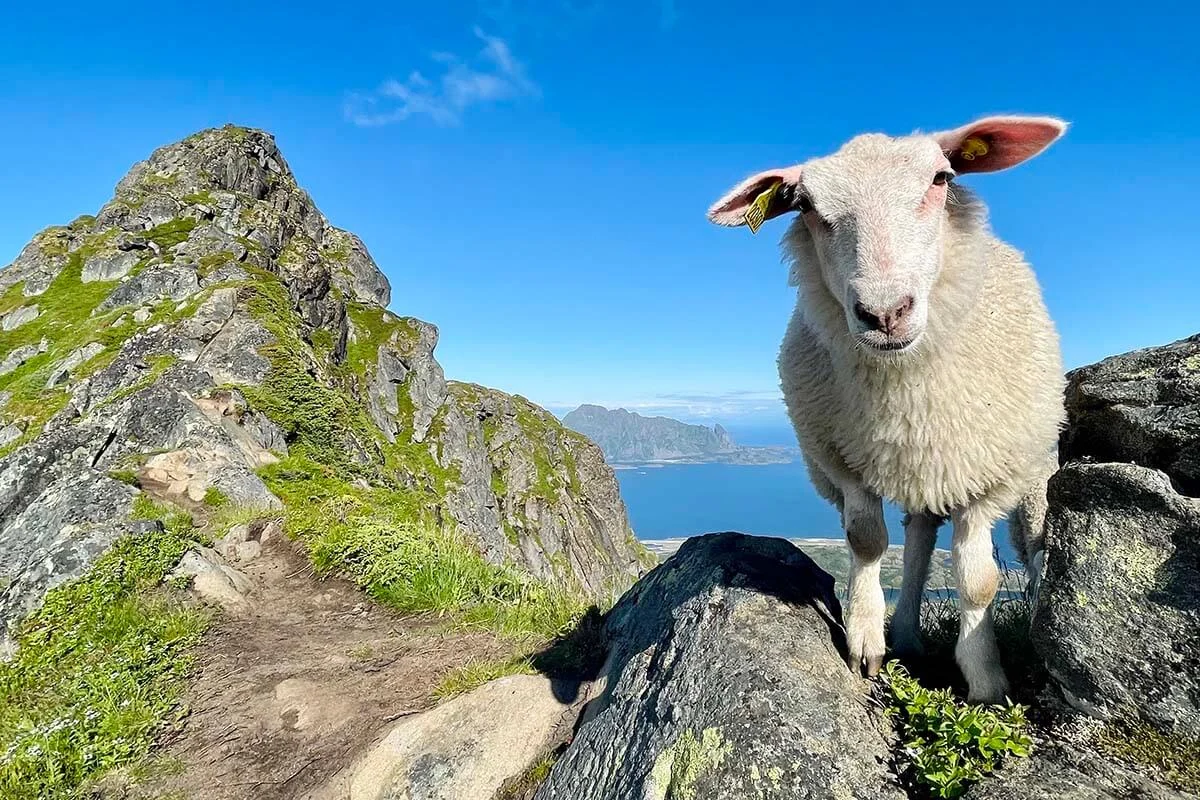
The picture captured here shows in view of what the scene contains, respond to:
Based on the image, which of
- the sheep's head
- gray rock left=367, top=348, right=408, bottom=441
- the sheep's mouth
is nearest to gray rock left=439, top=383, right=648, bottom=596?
gray rock left=367, top=348, right=408, bottom=441

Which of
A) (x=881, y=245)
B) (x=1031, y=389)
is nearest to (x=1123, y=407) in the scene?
(x=1031, y=389)

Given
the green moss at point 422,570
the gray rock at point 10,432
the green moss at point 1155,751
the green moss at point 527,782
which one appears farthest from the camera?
the gray rock at point 10,432

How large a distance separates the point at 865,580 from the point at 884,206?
105 inches

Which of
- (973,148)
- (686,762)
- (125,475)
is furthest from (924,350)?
(125,475)

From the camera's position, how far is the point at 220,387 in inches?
688

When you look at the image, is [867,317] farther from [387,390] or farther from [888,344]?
[387,390]

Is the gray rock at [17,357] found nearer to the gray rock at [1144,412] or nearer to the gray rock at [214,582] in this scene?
the gray rock at [214,582]

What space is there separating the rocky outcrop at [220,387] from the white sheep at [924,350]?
540 centimetres

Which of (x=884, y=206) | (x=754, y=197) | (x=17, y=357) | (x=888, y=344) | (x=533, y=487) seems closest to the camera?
(x=888, y=344)

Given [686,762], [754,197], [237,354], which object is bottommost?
[686,762]

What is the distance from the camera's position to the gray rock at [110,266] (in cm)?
4425

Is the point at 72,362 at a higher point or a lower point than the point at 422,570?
higher

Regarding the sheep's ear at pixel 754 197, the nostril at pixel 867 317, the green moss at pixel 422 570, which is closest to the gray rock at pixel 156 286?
the green moss at pixel 422 570

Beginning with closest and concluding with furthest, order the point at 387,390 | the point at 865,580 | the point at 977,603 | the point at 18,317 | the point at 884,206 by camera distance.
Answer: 1. the point at 884,206
2. the point at 977,603
3. the point at 865,580
4. the point at 18,317
5. the point at 387,390
